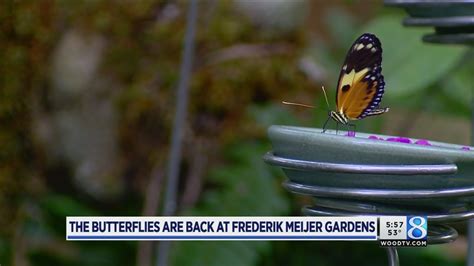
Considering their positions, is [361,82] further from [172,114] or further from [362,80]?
[172,114]

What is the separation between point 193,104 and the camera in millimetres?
1749

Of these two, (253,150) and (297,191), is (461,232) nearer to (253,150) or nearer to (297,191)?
(253,150)

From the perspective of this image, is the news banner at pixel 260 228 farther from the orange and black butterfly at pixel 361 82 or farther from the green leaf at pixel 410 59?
the green leaf at pixel 410 59

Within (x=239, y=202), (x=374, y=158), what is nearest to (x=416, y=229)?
(x=374, y=158)

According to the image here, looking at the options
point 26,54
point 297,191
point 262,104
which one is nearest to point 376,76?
point 297,191

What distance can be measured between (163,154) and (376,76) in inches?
44.9

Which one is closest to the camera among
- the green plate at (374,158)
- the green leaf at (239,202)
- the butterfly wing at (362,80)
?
the green plate at (374,158)

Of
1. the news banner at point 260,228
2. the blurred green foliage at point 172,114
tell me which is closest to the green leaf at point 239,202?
the blurred green foliage at point 172,114

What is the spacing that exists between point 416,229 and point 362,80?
126 millimetres

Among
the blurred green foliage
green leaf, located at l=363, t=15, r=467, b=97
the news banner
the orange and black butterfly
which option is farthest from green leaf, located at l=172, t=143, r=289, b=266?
the orange and black butterfly

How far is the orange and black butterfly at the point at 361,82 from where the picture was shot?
2.13 ft

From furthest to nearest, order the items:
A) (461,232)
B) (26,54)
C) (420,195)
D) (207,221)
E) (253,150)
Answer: (461,232) → (253,150) → (26,54) → (207,221) → (420,195)

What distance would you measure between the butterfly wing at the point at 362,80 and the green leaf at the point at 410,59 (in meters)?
0.91

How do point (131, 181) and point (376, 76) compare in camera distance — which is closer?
point (376, 76)
